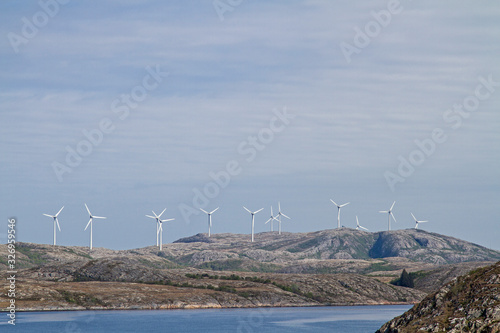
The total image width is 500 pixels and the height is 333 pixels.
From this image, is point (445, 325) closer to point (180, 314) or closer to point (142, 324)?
point (142, 324)

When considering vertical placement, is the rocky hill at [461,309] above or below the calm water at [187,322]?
above

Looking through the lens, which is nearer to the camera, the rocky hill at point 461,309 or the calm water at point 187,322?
the rocky hill at point 461,309

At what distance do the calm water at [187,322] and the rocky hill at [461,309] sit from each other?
5904cm

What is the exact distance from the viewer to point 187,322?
562 feet

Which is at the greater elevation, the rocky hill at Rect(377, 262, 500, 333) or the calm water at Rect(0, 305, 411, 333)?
the rocky hill at Rect(377, 262, 500, 333)

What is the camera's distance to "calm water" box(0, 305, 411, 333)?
152750 millimetres

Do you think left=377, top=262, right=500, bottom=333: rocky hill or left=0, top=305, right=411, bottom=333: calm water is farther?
left=0, top=305, right=411, bottom=333: calm water

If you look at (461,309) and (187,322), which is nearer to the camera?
(461,309)

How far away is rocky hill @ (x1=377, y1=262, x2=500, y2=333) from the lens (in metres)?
80.5

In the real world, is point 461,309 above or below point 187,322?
above

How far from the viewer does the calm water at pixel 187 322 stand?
152750mm

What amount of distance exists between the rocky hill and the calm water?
5904cm

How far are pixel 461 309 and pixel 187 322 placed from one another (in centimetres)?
9710

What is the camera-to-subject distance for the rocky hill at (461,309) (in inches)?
3169
